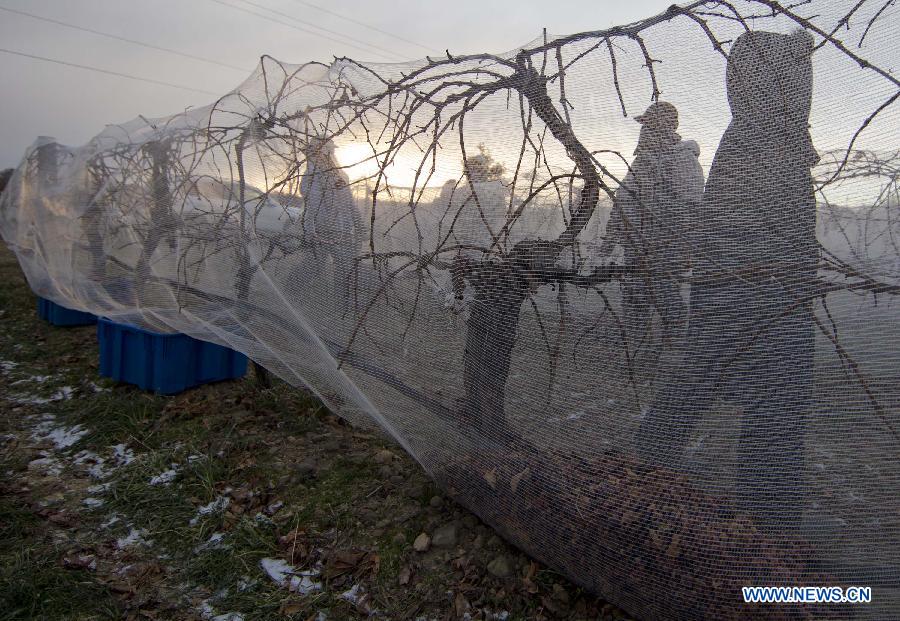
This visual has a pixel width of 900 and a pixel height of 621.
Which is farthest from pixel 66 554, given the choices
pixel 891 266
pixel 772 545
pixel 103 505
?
pixel 891 266

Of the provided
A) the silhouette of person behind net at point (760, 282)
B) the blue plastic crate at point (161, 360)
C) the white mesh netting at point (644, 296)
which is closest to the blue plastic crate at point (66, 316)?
the blue plastic crate at point (161, 360)

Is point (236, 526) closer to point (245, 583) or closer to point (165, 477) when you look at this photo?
point (245, 583)

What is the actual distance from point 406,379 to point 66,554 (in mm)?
1577

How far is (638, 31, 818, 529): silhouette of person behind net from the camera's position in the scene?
4.41 feet

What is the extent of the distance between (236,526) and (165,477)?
0.69 metres

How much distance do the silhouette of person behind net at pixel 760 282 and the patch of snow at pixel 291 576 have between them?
1.40 m

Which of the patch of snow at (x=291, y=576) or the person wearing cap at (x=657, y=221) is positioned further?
the patch of snow at (x=291, y=576)

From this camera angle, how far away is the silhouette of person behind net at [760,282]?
4.41ft

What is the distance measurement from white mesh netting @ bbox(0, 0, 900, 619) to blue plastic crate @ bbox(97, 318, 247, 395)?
68.3 inches

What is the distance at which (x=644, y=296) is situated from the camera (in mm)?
1473

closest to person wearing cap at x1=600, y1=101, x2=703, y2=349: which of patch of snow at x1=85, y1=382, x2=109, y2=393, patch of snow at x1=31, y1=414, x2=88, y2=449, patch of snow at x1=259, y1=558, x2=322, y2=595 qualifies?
patch of snow at x1=259, y1=558, x2=322, y2=595

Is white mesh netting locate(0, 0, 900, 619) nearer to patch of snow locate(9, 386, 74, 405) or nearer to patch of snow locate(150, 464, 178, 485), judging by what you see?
patch of snow locate(150, 464, 178, 485)

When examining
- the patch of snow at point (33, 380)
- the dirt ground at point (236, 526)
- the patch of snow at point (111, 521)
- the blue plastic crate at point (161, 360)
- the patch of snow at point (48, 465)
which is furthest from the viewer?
the patch of snow at point (33, 380)

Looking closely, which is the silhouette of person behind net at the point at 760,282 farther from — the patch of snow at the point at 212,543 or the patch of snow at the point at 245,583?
the patch of snow at the point at 212,543
